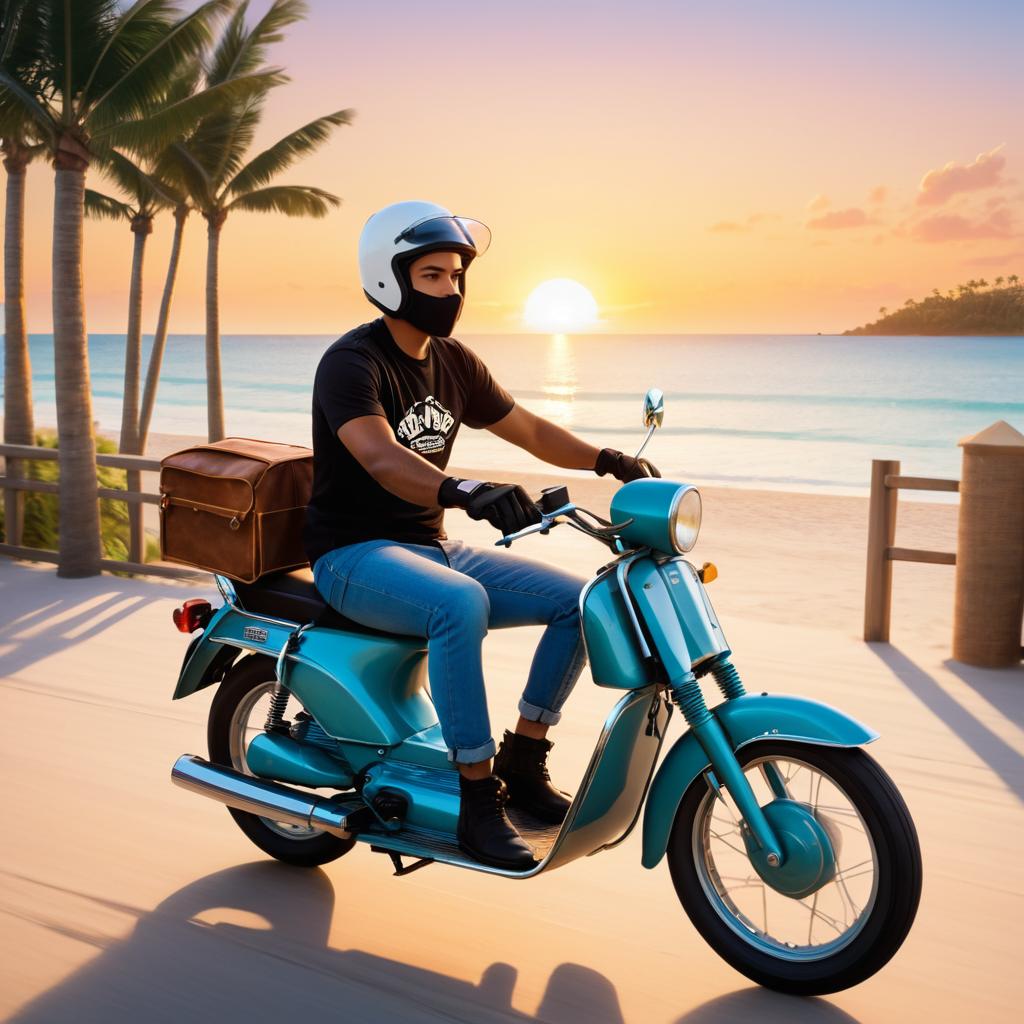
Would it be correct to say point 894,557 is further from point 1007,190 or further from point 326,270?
point 326,270

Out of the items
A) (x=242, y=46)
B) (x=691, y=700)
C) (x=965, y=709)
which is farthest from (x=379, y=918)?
(x=242, y=46)

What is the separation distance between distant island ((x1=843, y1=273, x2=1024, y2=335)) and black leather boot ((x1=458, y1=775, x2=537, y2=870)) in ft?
197

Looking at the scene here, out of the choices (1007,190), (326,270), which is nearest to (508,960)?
(1007,190)

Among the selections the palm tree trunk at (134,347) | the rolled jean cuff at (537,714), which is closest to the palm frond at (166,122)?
the rolled jean cuff at (537,714)

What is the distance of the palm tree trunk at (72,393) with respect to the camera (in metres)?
8.02

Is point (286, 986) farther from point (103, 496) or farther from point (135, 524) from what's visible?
point (135, 524)

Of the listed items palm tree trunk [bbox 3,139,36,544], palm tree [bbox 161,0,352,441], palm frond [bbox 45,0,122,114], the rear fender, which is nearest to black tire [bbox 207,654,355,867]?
the rear fender

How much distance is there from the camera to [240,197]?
19.4m

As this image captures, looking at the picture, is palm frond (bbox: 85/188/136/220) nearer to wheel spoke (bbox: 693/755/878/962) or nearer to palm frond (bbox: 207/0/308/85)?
palm frond (bbox: 207/0/308/85)

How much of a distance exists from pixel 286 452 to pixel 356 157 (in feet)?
197

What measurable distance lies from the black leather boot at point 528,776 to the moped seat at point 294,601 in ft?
1.33

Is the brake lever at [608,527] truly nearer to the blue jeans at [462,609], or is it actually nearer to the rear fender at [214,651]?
the blue jeans at [462,609]

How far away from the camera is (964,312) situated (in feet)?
195

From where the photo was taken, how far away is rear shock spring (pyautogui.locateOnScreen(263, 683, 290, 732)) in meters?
3.28
